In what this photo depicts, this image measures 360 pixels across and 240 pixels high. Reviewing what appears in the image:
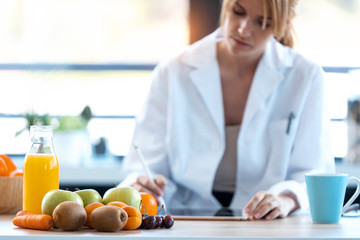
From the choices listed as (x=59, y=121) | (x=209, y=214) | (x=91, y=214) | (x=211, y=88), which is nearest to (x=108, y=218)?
(x=91, y=214)

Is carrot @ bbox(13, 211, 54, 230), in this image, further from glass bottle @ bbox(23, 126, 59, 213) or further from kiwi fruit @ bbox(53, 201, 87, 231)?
glass bottle @ bbox(23, 126, 59, 213)

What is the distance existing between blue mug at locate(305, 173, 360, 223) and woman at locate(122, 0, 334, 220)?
0.51 metres

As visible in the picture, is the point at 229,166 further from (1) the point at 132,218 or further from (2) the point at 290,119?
(1) the point at 132,218

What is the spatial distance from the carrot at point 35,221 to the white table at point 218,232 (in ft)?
0.05

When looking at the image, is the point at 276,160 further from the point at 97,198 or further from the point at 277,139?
the point at 97,198

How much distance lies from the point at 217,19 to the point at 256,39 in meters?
1.70

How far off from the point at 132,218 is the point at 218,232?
0.20 meters

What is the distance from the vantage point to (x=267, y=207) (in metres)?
1.77

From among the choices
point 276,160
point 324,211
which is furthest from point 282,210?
point 276,160

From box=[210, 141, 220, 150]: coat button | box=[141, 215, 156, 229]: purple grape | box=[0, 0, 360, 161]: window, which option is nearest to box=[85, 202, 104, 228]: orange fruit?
box=[141, 215, 156, 229]: purple grape

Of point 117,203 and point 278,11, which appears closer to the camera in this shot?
point 117,203

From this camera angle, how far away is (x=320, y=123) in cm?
226

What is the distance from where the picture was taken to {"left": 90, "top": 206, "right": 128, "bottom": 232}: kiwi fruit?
4.49 feet

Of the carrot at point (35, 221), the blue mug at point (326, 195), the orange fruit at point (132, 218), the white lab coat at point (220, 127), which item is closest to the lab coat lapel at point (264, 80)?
the white lab coat at point (220, 127)
